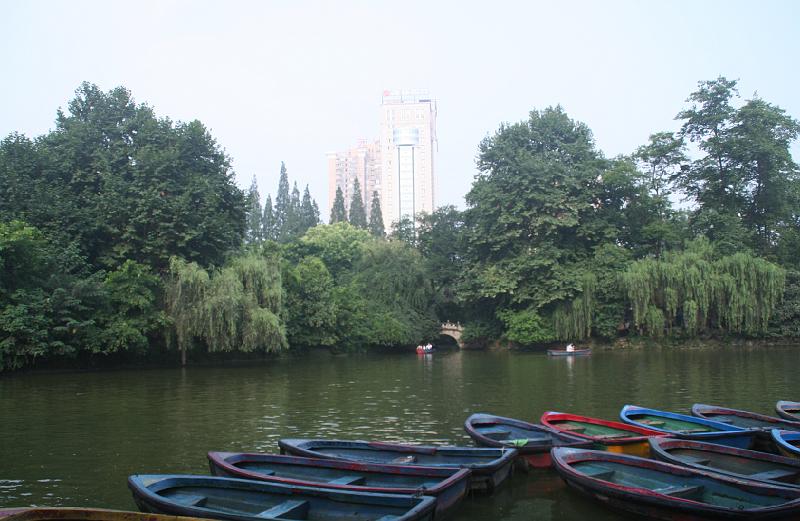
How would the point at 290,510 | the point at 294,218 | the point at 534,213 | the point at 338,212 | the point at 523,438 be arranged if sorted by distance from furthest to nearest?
1. the point at 338,212
2. the point at 294,218
3. the point at 534,213
4. the point at 523,438
5. the point at 290,510

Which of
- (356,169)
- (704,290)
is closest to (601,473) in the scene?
(704,290)

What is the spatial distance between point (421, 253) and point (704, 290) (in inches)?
757

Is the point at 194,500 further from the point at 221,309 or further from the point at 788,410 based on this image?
the point at 221,309

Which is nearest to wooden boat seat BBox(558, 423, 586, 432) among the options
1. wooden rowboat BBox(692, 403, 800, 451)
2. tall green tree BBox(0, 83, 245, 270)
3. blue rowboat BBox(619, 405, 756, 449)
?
blue rowboat BBox(619, 405, 756, 449)

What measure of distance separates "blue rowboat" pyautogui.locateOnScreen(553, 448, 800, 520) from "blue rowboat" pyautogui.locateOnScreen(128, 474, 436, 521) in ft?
7.27

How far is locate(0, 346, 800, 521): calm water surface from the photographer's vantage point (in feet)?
28.2

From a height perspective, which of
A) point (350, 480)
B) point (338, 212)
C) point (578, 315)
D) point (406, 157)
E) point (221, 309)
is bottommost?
point (350, 480)

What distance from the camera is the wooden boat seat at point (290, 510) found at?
19.6ft

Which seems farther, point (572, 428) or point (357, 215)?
point (357, 215)

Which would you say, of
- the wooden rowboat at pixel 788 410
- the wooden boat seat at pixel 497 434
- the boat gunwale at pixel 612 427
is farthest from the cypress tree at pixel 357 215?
the wooden boat seat at pixel 497 434

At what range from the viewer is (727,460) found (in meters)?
8.14

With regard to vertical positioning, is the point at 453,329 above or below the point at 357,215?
below

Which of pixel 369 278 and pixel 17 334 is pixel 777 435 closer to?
pixel 17 334

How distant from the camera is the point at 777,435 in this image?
8.60m
